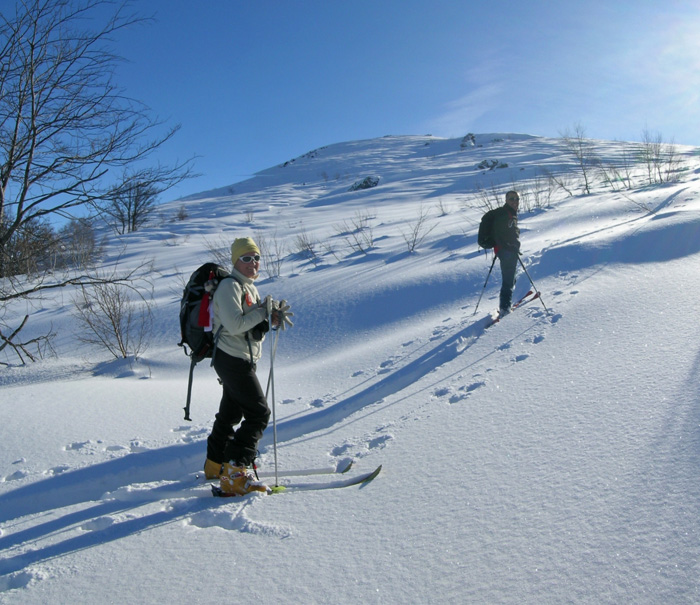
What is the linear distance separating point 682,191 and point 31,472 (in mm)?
12676

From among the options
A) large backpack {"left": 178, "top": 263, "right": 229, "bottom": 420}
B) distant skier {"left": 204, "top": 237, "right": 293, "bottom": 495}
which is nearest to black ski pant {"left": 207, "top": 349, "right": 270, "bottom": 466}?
distant skier {"left": 204, "top": 237, "right": 293, "bottom": 495}

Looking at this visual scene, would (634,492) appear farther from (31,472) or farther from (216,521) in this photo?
(31,472)

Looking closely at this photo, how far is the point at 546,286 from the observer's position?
6.76 m

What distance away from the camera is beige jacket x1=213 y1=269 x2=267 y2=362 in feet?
10.0

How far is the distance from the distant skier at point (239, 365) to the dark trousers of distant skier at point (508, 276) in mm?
3805

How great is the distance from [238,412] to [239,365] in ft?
1.38

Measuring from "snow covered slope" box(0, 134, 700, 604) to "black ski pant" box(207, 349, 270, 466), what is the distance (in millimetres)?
326

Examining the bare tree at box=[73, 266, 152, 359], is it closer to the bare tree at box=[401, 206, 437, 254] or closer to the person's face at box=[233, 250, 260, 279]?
the person's face at box=[233, 250, 260, 279]

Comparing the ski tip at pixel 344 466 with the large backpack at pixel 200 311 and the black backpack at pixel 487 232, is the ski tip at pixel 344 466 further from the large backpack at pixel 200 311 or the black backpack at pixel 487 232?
the black backpack at pixel 487 232

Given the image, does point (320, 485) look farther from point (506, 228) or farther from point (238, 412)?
point (506, 228)

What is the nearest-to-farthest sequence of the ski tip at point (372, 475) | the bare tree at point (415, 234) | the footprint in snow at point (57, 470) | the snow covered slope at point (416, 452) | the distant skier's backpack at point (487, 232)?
the snow covered slope at point (416, 452) → the ski tip at point (372, 475) → the footprint in snow at point (57, 470) → the distant skier's backpack at point (487, 232) → the bare tree at point (415, 234)

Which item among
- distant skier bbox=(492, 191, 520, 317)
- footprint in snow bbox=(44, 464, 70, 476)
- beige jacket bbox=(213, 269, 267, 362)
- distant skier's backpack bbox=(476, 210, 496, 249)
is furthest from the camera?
distant skier's backpack bbox=(476, 210, 496, 249)

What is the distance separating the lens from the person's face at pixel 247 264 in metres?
3.19

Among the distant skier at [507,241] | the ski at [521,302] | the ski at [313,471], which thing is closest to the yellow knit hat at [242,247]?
Result: the ski at [313,471]
